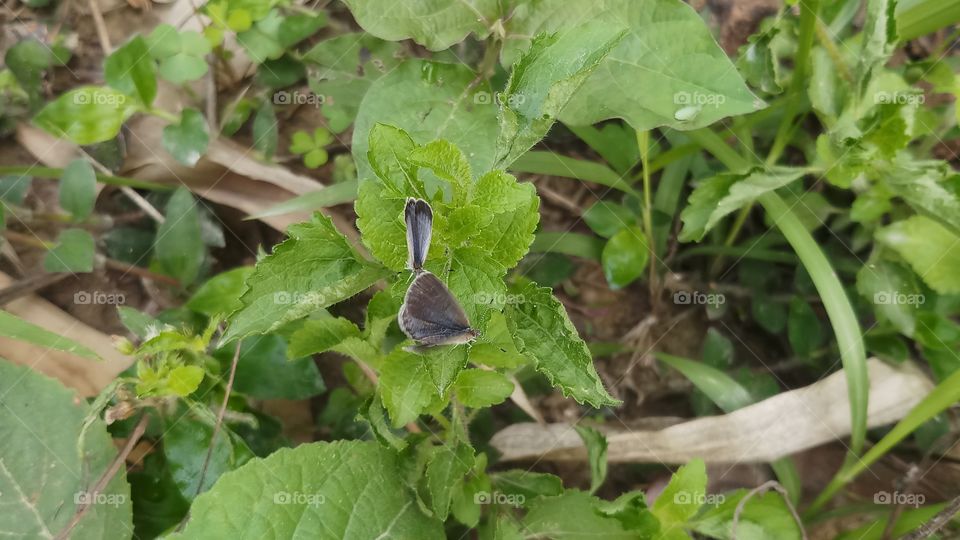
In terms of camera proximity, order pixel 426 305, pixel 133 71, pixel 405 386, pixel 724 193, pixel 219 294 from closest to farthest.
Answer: pixel 426 305 → pixel 405 386 → pixel 724 193 → pixel 219 294 → pixel 133 71

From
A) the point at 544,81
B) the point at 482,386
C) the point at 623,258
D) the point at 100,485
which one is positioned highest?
the point at 544,81

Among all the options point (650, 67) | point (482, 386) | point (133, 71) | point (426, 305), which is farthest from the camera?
point (133, 71)

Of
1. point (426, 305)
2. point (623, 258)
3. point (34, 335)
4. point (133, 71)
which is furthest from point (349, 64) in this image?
point (426, 305)

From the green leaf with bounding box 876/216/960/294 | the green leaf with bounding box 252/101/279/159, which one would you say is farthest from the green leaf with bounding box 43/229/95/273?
the green leaf with bounding box 876/216/960/294

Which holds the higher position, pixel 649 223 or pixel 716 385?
pixel 649 223

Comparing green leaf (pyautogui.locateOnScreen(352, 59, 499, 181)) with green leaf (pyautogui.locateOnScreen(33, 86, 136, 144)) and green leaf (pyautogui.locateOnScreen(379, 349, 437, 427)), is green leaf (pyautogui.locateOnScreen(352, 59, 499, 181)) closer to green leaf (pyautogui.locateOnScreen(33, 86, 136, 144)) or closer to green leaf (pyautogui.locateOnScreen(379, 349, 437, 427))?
green leaf (pyautogui.locateOnScreen(379, 349, 437, 427))

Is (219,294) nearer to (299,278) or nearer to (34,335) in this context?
(34,335)

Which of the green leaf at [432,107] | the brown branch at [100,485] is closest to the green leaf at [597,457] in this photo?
the green leaf at [432,107]

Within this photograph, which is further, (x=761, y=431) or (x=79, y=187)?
(x=79, y=187)
